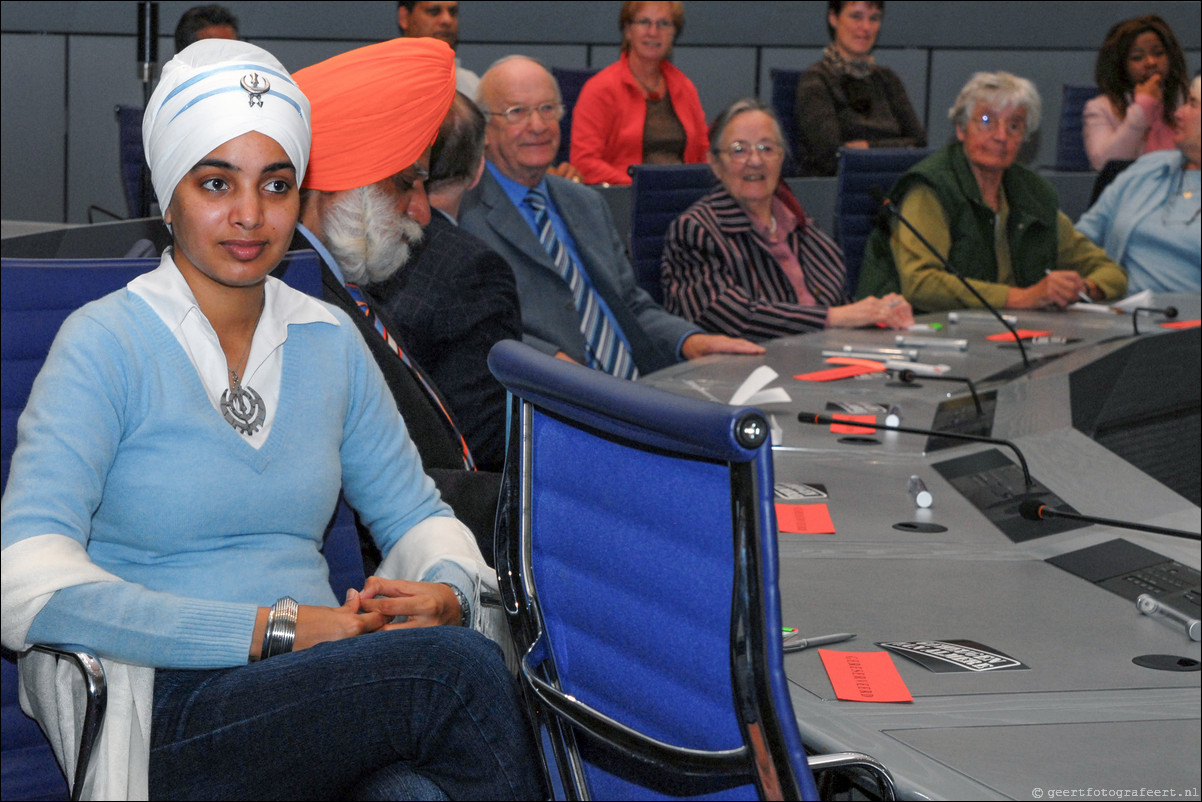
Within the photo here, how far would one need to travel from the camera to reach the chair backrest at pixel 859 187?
412 cm

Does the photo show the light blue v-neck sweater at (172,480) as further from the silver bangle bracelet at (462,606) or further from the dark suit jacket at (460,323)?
the dark suit jacket at (460,323)

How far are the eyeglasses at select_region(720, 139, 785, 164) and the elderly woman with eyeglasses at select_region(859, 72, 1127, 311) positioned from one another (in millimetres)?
445

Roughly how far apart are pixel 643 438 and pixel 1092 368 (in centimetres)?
196

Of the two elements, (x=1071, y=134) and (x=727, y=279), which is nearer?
(x=727, y=279)

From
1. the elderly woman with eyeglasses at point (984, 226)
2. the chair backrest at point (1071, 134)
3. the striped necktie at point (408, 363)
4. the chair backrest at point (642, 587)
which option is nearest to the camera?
the chair backrest at point (642, 587)

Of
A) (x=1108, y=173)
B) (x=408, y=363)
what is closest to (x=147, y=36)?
(x=408, y=363)

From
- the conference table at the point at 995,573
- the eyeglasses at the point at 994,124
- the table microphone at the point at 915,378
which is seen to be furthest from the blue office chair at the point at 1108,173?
the table microphone at the point at 915,378

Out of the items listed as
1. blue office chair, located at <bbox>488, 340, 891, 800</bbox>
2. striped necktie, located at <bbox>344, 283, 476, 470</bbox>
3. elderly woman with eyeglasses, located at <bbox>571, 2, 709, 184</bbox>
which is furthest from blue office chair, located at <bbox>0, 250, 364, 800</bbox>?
elderly woman with eyeglasses, located at <bbox>571, 2, 709, 184</bbox>

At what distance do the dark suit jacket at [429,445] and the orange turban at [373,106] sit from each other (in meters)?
0.18

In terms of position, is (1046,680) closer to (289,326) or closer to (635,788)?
(635,788)

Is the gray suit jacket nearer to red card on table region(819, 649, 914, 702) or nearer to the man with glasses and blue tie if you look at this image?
the man with glasses and blue tie

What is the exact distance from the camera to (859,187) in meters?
4.15

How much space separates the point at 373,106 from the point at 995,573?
1034 mm

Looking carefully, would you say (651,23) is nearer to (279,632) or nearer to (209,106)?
(209,106)
